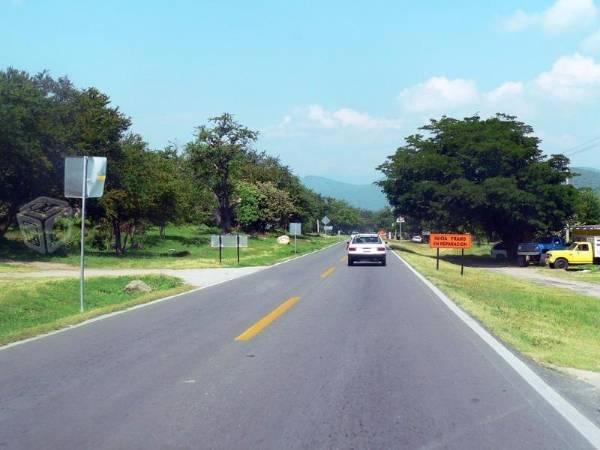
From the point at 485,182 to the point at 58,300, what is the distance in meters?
36.5

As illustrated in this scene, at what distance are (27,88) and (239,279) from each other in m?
18.1

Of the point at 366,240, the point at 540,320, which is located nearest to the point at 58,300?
the point at 540,320

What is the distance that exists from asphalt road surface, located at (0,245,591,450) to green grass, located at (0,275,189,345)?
65.7 inches

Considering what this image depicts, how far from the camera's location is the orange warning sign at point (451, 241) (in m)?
32.4

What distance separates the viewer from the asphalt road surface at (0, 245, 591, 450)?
19.6 feet

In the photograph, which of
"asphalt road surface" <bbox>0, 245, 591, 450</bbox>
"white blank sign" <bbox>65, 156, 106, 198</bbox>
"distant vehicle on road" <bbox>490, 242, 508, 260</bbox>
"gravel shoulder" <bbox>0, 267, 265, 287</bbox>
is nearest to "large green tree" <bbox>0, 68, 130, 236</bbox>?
"gravel shoulder" <bbox>0, 267, 265, 287</bbox>

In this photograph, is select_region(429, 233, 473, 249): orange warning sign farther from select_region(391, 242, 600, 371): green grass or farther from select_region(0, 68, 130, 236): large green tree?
select_region(0, 68, 130, 236): large green tree

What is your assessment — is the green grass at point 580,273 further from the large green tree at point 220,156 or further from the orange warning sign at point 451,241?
the large green tree at point 220,156

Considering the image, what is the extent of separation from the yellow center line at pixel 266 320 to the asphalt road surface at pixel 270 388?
6 cm

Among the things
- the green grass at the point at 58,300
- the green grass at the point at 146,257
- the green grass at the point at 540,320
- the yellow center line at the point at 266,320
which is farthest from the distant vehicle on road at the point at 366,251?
the yellow center line at the point at 266,320

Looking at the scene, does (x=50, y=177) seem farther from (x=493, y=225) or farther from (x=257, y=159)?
(x=257, y=159)

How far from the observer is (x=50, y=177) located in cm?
3747

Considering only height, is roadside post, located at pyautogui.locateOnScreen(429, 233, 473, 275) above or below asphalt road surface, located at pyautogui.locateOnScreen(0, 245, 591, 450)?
above

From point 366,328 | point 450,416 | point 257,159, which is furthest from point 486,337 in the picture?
point 257,159
